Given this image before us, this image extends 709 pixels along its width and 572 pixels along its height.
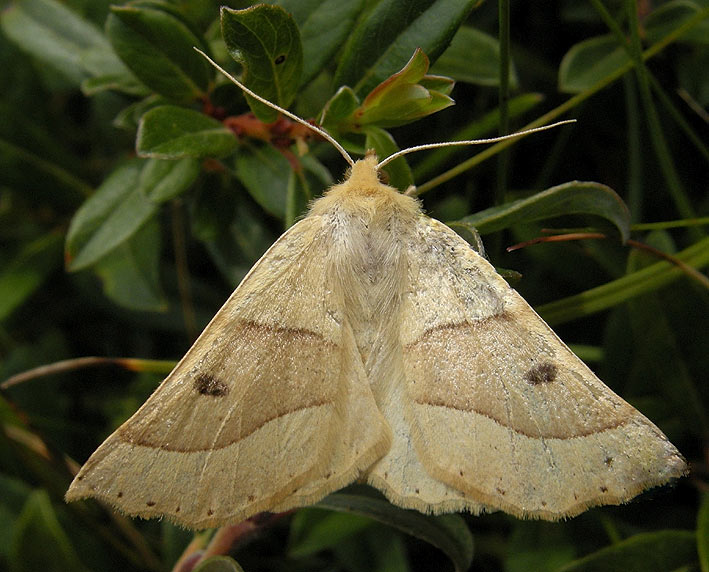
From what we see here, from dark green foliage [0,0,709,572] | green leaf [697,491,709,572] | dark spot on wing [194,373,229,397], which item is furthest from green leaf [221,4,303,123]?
green leaf [697,491,709,572]

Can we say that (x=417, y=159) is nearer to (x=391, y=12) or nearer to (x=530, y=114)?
(x=530, y=114)

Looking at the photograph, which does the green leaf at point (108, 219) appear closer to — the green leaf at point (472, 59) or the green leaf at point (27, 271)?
the green leaf at point (27, 271)

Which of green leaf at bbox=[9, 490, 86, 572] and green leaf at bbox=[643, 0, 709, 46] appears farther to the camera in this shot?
green leaf at bbox=[643, 0, 709, 46]

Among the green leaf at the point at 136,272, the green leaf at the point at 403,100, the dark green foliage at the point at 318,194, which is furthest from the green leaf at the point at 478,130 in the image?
the green leaf at the point at 136,272

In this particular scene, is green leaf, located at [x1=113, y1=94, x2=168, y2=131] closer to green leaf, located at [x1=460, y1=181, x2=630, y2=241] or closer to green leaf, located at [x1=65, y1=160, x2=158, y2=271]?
green leaf, located at [x1=65, y1=160, x2=158, y2=271]

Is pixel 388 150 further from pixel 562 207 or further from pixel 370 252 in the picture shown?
pixel 562 207

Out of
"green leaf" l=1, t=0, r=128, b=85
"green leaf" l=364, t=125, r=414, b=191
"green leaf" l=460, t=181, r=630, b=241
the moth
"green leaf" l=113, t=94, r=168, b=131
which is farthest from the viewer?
"green leaf" l=1, t=0, r=128, b=85

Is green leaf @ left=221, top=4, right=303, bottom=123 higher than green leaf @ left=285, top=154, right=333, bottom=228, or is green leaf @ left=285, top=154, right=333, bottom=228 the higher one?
green leaf @ left=221, top=4, right=303, bottom=123
